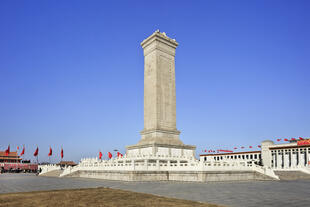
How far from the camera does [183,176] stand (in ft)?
89.9

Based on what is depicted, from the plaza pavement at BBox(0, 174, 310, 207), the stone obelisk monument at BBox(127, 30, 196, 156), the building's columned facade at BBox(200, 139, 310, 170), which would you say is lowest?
the building's columned facade at BBox(200, 139, 310, 170)

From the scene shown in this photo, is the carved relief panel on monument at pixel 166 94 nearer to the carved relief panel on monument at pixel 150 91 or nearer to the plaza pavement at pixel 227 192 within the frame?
the carved relief panel on monument at pixel 150 91

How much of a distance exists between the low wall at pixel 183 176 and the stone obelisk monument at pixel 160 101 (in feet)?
36.4

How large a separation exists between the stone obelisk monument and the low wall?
11.1 metres

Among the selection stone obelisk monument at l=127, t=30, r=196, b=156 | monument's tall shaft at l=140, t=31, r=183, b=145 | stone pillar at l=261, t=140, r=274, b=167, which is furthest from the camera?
stone pillar at l=261, t=140, r=274, b=167

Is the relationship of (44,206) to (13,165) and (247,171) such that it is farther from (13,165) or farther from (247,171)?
(13,165)

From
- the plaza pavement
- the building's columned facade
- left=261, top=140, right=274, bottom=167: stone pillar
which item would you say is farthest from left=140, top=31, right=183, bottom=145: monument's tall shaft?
left=261, top=140, right=274, bottom=167: stone pillar

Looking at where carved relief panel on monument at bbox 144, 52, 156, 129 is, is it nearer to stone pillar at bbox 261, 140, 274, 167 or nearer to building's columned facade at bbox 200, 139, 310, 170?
building's columned facade at bbox 200, 139, 310, 170

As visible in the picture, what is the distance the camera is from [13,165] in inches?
2751

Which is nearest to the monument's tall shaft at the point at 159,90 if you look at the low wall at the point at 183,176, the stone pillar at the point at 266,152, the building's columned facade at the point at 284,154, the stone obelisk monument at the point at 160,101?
the stone obelisk monument at the point at 160,101

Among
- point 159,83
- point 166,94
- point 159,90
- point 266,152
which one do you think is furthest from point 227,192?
point 266,152

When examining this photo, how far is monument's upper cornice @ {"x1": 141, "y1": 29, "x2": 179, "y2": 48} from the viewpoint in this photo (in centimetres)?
4547

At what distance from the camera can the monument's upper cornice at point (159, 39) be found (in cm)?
4547

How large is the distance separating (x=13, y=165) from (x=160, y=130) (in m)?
48.3
